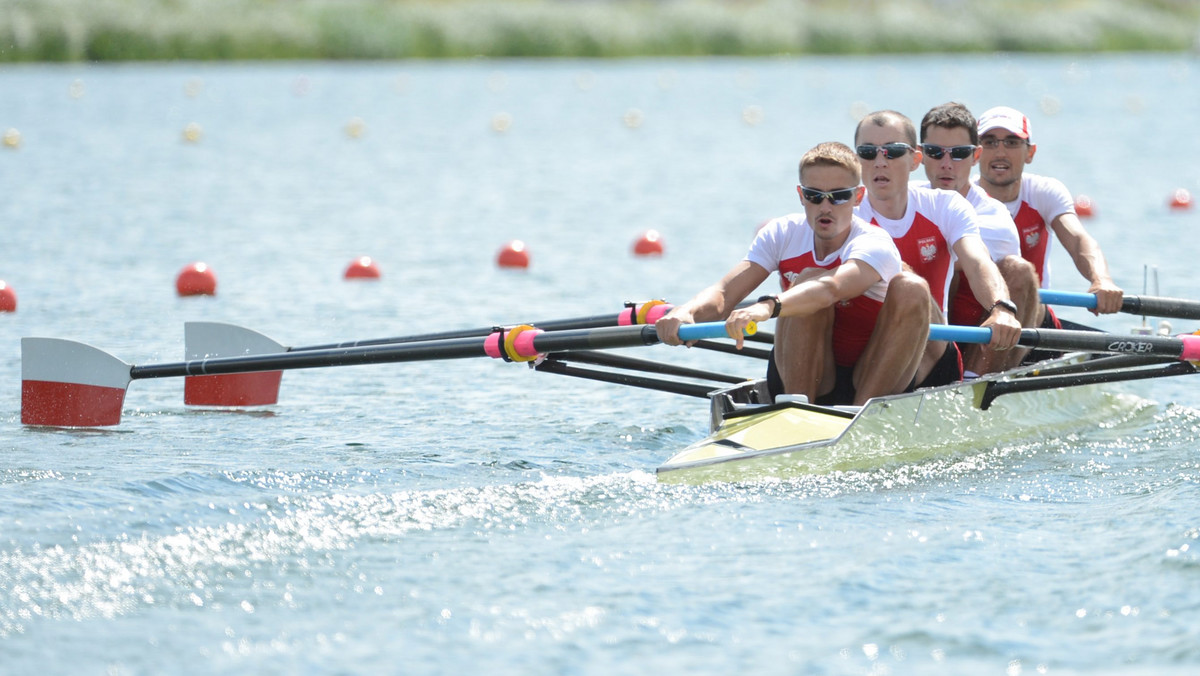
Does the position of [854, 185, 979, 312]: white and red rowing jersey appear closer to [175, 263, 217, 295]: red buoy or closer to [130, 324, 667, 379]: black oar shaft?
[130, 324, 667, 379]: black oar shaft

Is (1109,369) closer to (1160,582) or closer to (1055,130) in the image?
(1160,582)

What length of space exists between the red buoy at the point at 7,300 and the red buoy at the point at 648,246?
18.8 ft

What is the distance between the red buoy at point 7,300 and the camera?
→ 414 inches

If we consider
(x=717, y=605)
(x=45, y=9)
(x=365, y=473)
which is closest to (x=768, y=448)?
(x=717, y=605)

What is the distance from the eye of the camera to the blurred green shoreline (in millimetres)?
37188

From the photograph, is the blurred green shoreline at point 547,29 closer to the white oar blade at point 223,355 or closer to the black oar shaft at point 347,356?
the white oar blade at point 223,355

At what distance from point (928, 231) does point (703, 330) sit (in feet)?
4.55

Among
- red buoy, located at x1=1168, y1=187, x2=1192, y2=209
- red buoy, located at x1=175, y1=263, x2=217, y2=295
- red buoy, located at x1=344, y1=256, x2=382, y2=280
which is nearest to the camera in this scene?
red buoy, located at x1=175, y1=263, x2=217, y2=295

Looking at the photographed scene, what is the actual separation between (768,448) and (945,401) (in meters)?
1.14

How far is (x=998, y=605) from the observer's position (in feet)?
15.3

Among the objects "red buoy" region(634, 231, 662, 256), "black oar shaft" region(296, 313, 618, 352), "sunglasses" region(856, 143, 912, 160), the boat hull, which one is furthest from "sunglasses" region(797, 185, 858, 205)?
"red buoy" region(634, 231, 662, 256)

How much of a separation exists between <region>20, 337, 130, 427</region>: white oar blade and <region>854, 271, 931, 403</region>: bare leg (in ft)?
12.1

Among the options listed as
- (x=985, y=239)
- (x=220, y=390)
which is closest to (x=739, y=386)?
(x=985, y=239)

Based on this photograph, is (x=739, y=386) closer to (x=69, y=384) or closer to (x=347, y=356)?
(x=347, y=356)
